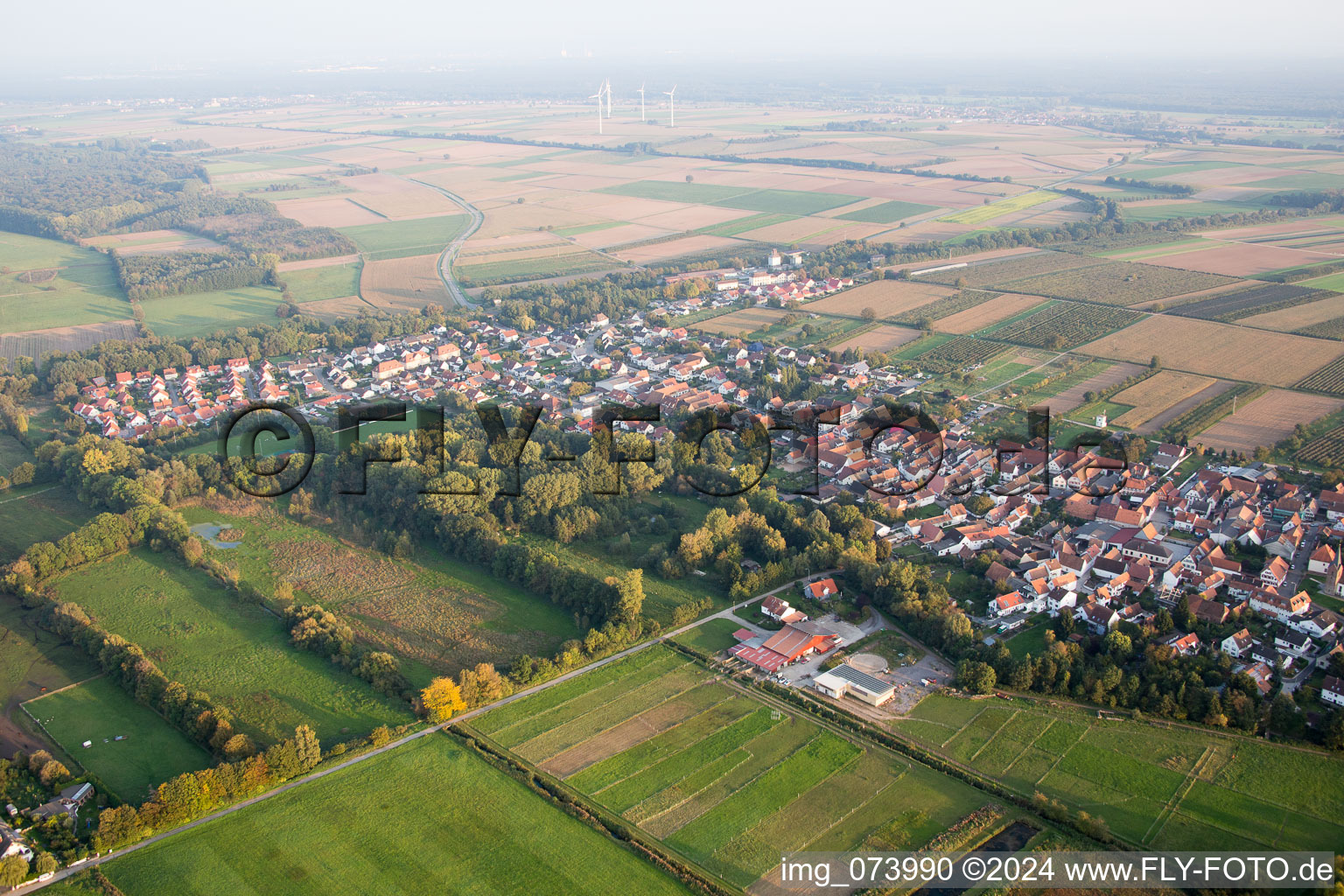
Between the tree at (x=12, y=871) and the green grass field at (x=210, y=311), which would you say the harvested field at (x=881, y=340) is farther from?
the tree at (x=12, y=871)

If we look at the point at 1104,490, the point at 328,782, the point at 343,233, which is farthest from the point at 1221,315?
the point at 343,233

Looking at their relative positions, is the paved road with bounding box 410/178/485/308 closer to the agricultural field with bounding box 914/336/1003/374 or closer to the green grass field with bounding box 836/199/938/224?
the agricultural field with bounding box 914/336/1003/374

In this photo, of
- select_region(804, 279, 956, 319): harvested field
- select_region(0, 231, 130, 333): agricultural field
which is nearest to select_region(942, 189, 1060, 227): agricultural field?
select_region(804, 279, 956, 319): harvested field

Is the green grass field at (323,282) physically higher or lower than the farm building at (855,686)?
higher

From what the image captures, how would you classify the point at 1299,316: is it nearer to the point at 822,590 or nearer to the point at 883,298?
the point at 883,298

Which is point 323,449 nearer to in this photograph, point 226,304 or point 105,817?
point 105,817

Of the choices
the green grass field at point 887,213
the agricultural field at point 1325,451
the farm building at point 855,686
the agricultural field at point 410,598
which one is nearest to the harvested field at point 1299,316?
the agricultural field at point 1325,451

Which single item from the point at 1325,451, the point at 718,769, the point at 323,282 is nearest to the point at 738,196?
the point at 323,282
